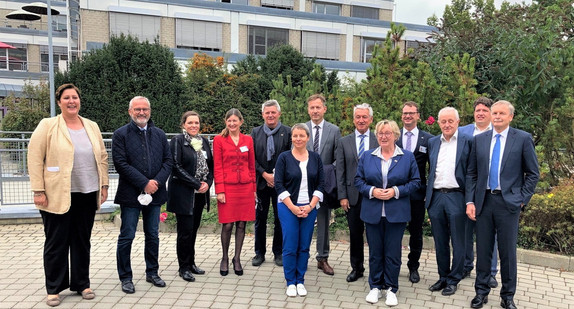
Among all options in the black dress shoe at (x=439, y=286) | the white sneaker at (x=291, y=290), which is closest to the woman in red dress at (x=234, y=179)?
the white sneaker at (x=291, y=290)

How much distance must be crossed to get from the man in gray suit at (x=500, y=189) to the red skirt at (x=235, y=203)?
254 centimetres

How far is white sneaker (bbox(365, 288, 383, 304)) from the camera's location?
4854 mm

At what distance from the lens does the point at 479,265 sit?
4.85 metres

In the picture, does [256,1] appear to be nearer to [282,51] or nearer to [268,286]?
[282,51]

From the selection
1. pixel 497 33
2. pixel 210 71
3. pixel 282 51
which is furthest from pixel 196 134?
pixel 282 51

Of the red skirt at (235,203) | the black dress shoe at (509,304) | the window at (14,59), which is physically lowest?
the black dress shoe at (509,304)

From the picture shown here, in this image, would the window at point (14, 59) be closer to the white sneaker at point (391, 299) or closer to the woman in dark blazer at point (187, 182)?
the woman in dark blazer at point (187, 182)

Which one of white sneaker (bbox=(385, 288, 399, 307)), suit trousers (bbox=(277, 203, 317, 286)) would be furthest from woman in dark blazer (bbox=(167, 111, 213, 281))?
white sneaker (bbox=(385, 288, 399, 307))

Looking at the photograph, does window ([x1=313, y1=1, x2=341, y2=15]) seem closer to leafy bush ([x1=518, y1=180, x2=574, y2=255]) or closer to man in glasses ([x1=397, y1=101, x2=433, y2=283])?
leafy bush ([x1=518, y1=180, x2=574, y2=255])

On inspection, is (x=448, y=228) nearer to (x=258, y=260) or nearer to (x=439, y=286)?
(x=439, y=286)

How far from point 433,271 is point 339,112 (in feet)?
10.8

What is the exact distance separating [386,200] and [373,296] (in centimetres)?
103

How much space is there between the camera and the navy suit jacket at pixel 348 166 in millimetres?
5406

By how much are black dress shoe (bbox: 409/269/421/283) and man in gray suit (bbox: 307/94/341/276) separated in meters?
0.94
